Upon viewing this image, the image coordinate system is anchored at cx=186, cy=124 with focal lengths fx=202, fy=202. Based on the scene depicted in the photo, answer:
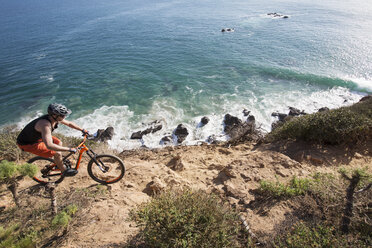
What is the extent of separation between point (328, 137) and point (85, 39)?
38140 mm

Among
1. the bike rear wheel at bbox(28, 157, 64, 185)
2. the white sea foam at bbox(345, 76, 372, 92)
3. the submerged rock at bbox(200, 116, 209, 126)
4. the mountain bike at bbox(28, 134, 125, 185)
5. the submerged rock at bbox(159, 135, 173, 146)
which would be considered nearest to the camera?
the mountain bike at bbox(28, 134, 125, 185)

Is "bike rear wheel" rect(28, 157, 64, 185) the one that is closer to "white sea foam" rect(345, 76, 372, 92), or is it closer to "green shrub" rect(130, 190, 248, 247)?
"green shrub" rect(130, 190, 248, 247)

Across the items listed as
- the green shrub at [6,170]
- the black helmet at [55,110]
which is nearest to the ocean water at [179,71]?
the black helmet at [55,110]

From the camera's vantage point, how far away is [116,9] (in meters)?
60.8

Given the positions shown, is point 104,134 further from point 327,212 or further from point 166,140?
point 327,212

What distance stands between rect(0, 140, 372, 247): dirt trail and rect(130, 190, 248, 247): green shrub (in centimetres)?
96

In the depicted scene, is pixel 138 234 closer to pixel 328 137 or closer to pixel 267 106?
pixel 328 137

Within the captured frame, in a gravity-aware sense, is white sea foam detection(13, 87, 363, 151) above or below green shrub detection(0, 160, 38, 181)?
below

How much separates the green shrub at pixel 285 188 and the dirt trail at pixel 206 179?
1.06 feet

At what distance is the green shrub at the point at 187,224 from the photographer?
3.96 m

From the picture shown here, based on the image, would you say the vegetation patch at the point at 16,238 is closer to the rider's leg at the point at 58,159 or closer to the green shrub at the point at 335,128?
the rider's leg at the point at 58,159

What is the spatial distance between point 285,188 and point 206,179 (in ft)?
9.10

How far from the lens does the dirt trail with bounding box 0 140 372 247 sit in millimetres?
5051

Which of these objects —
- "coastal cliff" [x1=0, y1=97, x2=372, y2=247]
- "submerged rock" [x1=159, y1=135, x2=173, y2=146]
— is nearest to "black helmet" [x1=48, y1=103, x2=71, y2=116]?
"coastal cliff" [x1=0, y1=97, x2=372, y2=247]
